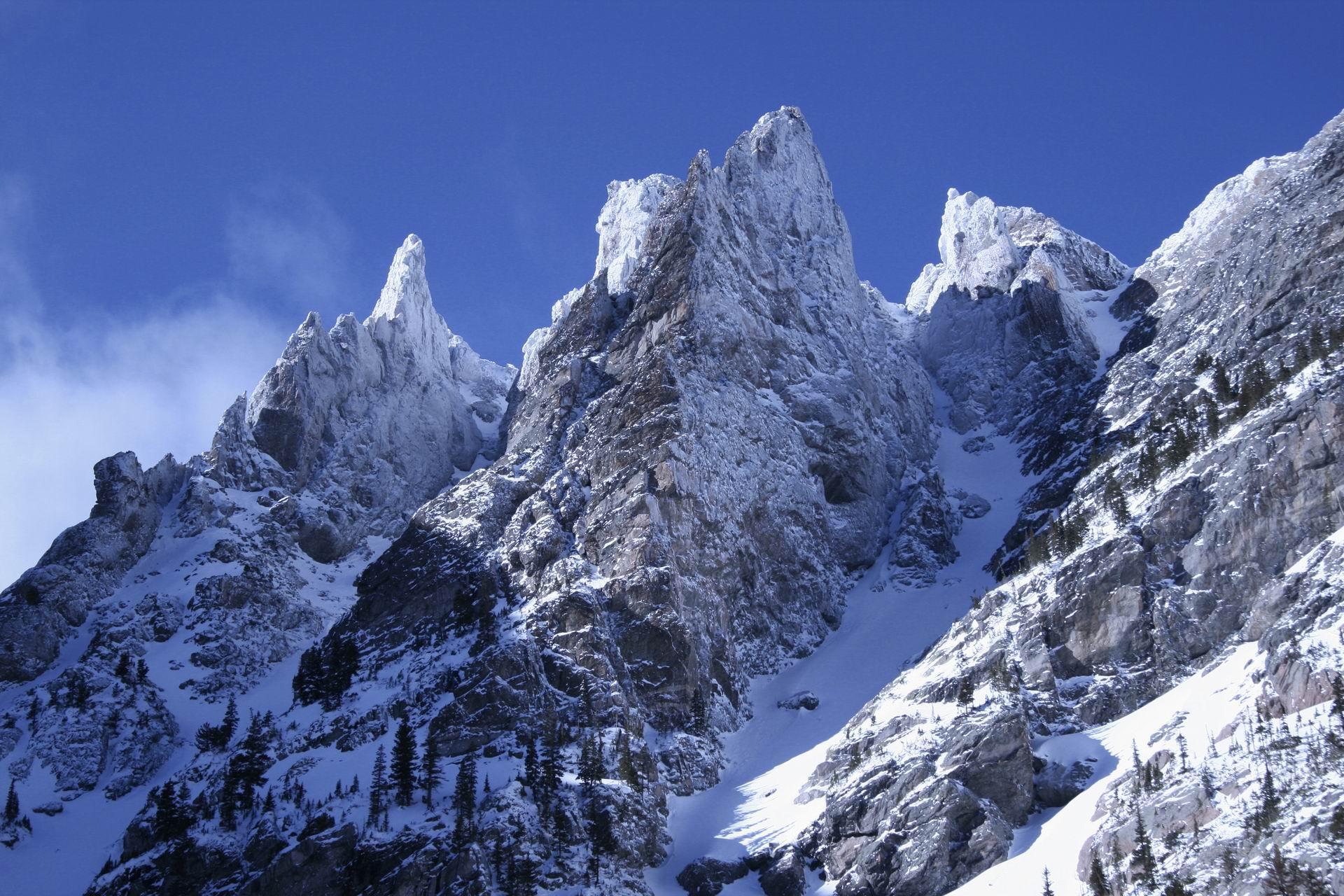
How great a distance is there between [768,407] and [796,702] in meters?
39.4

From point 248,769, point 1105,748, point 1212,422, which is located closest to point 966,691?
point 1105,748

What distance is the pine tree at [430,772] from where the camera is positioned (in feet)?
324

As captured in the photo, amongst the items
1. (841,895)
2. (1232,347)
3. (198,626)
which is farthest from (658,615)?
(1232,347)

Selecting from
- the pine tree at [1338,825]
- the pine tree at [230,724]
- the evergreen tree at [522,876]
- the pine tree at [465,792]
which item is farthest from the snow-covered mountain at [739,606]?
the pine tree at [230,724]

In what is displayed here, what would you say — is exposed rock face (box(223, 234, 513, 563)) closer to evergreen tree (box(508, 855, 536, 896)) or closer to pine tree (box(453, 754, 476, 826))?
pine tree (box(453, 754, 476, 826))

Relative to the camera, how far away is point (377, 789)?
326 feet

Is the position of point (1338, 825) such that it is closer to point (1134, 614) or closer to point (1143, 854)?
point (1143, 854)

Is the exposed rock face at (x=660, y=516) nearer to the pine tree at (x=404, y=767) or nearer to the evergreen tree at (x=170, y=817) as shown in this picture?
the pine tree at (x=404, y=767)

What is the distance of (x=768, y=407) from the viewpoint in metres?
149

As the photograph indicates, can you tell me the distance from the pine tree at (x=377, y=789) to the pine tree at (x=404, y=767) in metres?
0.95

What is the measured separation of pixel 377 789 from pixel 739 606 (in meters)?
45.1

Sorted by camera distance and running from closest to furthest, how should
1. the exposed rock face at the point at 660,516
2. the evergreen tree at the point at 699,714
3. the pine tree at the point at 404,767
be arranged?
the pine tree at the point at 404,767
the exposed rock face at the point at 660,516
the evergreen tree at the point at 699,714

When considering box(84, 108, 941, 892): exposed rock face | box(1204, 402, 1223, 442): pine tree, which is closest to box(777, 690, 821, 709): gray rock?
box(84, 108, 941, 892): exposed rock face

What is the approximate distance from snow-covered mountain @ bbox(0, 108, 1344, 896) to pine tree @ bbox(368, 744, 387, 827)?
24.1 inches
